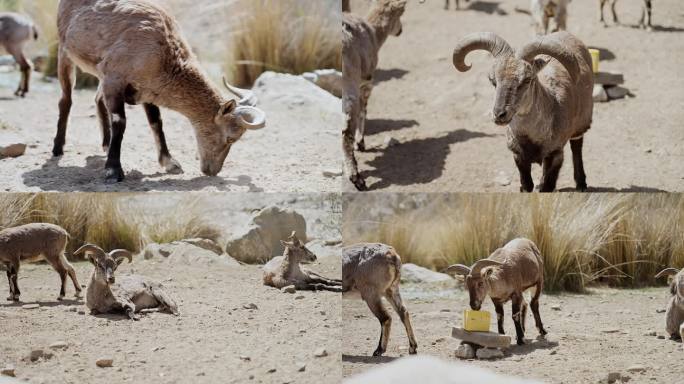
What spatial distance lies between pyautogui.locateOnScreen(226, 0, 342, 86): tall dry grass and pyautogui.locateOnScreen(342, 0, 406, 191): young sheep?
1.00ft

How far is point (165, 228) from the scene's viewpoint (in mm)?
8570

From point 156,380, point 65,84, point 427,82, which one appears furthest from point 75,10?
point 427,82

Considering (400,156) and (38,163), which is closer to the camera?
(38,163)

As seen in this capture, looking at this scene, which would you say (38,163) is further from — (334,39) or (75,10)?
(334,39)

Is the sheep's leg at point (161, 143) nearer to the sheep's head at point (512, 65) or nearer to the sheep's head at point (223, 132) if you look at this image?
the sheep's head at point (223, 132)

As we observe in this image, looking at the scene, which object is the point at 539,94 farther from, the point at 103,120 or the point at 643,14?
the point at 643,14

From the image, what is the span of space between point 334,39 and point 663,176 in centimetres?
338

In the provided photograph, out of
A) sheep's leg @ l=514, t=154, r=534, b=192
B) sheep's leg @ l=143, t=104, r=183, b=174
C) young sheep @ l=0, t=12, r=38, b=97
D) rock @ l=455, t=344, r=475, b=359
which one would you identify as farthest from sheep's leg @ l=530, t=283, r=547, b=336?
young sheep @ l=0, t=12, r=38, b=97

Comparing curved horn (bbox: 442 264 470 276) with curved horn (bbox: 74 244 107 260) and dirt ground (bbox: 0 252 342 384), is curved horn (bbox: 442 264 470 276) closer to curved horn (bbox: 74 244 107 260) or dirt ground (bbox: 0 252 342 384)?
dirt ground (bbox: 0 252 342 384)

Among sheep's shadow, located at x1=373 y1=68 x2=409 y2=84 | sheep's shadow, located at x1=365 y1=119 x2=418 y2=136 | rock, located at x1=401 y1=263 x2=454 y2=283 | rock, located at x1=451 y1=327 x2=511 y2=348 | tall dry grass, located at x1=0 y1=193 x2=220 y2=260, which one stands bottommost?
rock, located at x1=451 y1=327 x2=511 y2=348

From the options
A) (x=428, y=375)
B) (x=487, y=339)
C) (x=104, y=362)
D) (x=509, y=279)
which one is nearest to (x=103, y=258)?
(x=104, y=362)

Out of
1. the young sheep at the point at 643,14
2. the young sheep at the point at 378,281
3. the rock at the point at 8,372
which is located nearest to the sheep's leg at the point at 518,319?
the young sheep at the point at 378,281

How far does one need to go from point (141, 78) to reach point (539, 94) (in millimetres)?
2956

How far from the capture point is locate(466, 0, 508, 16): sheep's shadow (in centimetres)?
1284
